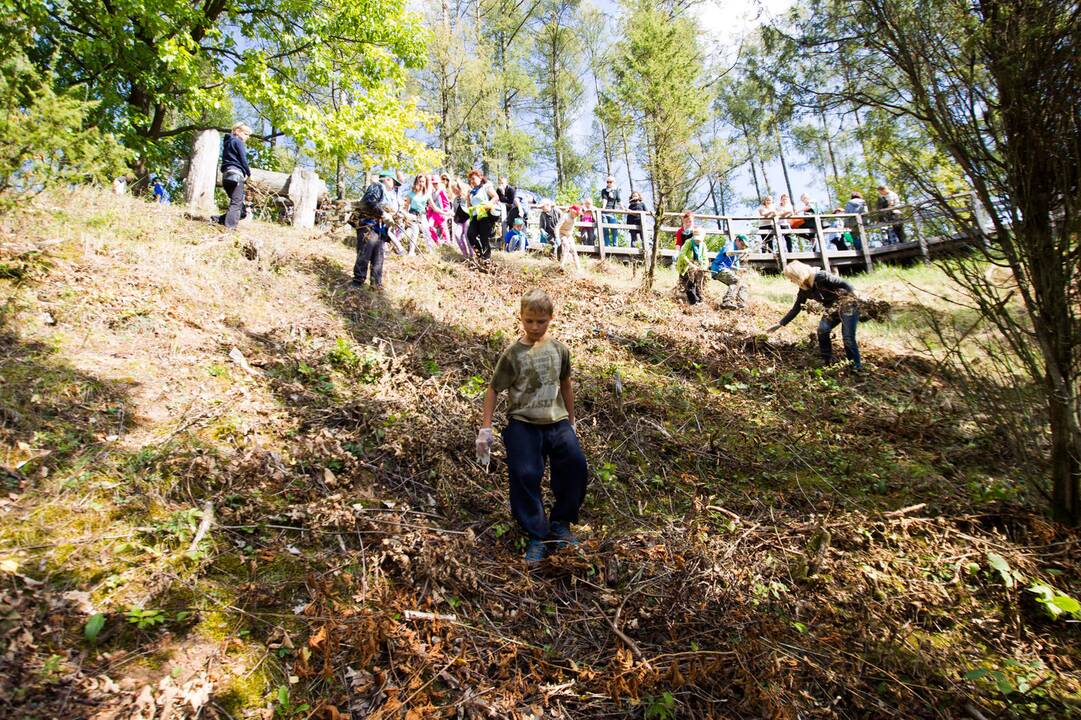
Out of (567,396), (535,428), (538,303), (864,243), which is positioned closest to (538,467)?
(535,428)

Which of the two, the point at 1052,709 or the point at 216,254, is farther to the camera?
the point at 216,254

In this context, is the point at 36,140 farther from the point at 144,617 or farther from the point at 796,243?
the point at 796,243

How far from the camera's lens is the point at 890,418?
5.97 m

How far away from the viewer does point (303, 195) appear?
10375 mm

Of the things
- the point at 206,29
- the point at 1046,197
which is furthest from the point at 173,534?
the point at 206,29

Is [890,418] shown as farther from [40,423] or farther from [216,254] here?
[216,254]

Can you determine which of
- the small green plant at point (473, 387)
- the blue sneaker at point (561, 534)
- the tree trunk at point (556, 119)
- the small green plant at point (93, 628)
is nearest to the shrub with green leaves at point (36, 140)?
the small green plant at point (473, 387)

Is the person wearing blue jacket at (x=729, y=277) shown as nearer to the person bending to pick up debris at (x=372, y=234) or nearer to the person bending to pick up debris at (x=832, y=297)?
the person bending to pick up debris at (x=832, y=297)

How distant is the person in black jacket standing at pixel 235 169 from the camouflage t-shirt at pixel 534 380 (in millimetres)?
6971

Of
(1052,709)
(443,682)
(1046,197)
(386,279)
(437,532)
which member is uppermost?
(386,279)

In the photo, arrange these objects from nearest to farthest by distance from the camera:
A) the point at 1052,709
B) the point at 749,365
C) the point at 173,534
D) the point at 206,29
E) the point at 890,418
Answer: the point at 1052,709 → the point at 173,534 → the point at 890,418 → the point at 749,365 → the point at 206,29

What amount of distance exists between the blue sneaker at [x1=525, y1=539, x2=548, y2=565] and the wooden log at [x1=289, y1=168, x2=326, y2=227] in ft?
30.2

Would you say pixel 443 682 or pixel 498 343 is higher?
pixel 498 343

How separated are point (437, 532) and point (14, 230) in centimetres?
527
